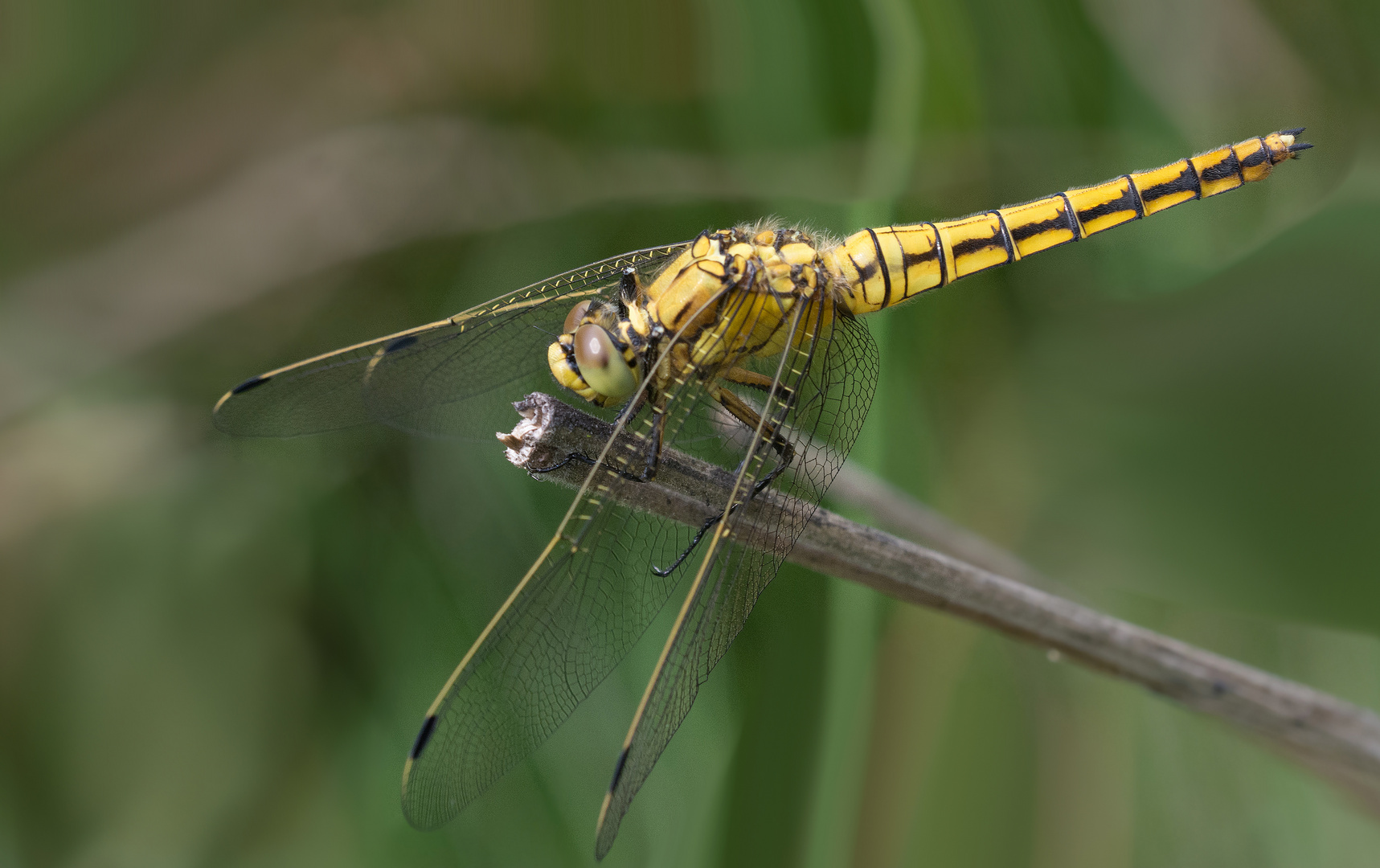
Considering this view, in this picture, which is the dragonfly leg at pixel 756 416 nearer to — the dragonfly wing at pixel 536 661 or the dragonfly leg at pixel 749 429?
the dragonfly leg at pixel 749 429

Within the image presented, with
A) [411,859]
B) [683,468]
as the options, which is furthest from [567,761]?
[683,468]

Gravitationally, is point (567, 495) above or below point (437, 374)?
below

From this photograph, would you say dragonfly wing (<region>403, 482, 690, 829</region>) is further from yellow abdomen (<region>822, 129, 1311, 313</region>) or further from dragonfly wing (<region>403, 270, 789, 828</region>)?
yellow abdomen (<region>822, 129, 1311, 313</region>)

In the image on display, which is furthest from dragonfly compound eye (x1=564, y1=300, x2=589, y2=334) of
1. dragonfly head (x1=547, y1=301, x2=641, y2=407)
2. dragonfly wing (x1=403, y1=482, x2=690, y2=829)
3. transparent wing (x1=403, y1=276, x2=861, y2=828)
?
dragonfly wing (x1=403, y1=482, x2=690, y2=829)

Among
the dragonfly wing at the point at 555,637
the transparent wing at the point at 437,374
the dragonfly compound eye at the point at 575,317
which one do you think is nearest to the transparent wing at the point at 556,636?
the dragonfly wing at the point at 555,637

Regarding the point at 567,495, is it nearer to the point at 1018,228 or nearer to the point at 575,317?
the point at 575,317

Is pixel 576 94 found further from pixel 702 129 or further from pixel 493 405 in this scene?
pixel 493 405

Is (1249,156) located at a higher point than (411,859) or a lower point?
higher

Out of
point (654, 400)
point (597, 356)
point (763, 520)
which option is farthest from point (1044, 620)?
point (597, 356)
